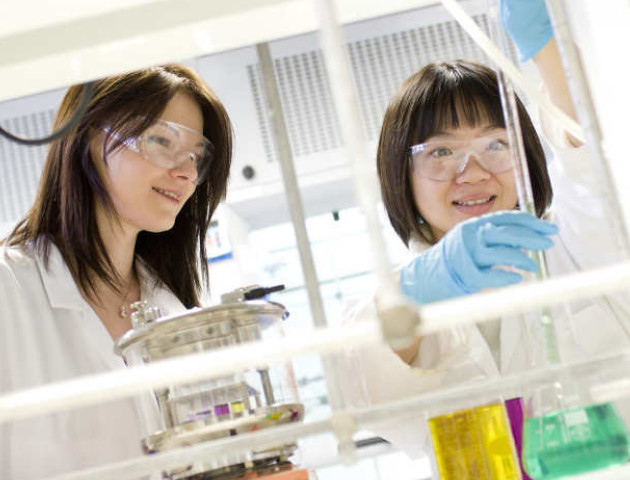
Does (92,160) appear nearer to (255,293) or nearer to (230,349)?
(255,293)

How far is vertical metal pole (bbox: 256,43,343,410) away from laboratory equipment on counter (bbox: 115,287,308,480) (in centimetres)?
25

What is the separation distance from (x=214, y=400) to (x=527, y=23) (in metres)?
0.73

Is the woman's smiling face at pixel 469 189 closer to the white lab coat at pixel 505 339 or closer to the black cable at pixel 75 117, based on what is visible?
the white lab coat at pixel 505 339

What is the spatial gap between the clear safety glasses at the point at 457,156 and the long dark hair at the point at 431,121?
0.11ft

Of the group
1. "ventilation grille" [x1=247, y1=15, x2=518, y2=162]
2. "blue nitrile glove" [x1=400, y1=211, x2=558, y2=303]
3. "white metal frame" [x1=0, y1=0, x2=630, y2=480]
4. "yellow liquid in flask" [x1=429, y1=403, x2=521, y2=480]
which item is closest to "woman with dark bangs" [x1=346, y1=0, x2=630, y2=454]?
"blue nitrile glove" [x1=400, y1=211, x2=558, y2=303]

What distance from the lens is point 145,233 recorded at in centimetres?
184

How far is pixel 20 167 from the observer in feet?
12.1

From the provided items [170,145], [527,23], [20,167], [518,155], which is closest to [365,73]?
[20,167]

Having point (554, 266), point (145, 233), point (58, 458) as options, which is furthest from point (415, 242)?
point (58, 458)

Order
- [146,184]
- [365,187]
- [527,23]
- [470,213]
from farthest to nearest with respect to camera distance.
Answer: [146,184] → [470,213] → [527,23] → [365,187]

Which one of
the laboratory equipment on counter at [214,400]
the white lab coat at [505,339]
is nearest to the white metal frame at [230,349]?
the laboratory equipment on counter at [214,400]

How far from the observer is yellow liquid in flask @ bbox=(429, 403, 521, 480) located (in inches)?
36.0

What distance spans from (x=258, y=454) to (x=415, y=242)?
32.5 inches

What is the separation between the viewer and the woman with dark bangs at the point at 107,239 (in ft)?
4.47
